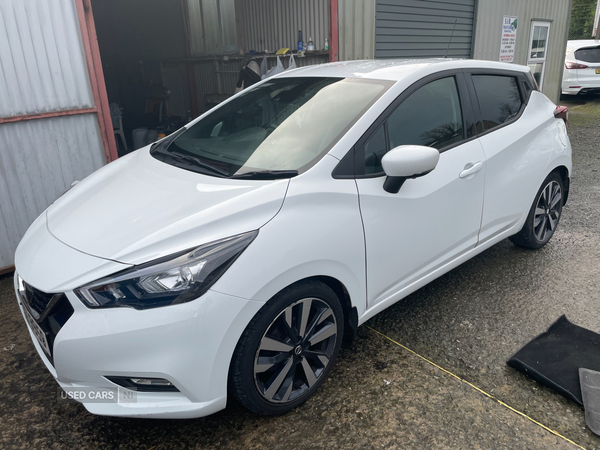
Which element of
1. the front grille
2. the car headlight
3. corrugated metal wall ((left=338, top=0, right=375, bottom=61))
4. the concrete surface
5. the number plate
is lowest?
the concrete surface

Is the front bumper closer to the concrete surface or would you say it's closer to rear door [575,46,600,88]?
the concrete surface

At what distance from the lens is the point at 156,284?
178 centimetres

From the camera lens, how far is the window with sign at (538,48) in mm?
9742

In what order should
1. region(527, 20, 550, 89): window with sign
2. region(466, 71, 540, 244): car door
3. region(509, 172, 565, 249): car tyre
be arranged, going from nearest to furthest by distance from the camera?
region(466, 71, 540, 244): car door, region(509, 172, 565, 249): car tyre, region(527, 20, 550, 89): window with sign

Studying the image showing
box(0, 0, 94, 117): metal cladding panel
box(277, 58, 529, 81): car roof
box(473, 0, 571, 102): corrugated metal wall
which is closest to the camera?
box(277, 58, 529, 81): car roof

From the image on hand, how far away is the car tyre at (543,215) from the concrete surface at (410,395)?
43 cm

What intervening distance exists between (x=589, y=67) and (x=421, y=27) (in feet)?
27.6

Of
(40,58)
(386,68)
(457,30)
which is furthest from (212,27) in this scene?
(386,68)

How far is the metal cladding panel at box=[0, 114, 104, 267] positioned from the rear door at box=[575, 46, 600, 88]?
44.9 feet

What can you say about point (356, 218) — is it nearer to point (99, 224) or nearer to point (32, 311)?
point (99, 224)

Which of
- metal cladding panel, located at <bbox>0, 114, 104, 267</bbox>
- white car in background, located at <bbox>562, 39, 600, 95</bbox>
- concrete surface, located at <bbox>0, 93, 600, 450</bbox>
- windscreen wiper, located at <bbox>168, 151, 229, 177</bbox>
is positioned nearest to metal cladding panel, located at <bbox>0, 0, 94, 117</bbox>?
metal cladding panel, located at <bbox>0, 114, 104, 267</bbox>

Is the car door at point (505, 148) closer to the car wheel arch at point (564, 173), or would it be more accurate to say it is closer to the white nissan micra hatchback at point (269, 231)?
the white nissan micra hatchback at point (269, 231)

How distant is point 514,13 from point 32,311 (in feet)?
32.8

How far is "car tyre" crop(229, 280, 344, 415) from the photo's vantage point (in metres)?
1.97
